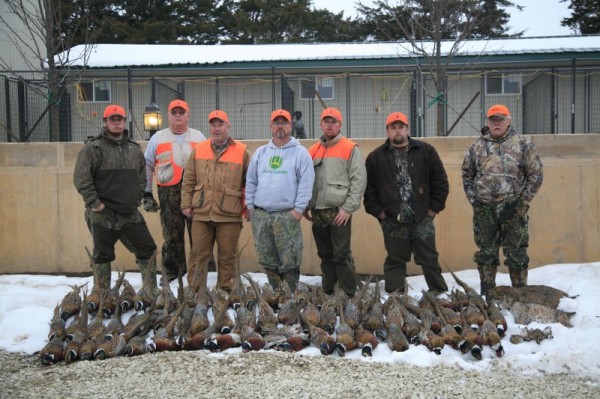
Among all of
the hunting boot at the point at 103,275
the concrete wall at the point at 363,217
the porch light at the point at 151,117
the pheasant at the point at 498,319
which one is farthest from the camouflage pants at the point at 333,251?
the porch light at the point at 151,117

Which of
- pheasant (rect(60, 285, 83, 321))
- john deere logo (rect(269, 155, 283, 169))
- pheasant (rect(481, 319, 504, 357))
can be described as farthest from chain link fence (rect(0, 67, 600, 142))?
pheasant (rect(481, 319, 504, 357))

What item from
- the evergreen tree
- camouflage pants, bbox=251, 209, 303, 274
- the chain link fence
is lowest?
camouflage pants, bbox=251, 209, 303, 274

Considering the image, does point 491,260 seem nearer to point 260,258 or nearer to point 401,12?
point 260,258

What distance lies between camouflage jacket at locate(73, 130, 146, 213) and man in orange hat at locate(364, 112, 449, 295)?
2534 mm

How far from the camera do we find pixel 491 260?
21.5 ft

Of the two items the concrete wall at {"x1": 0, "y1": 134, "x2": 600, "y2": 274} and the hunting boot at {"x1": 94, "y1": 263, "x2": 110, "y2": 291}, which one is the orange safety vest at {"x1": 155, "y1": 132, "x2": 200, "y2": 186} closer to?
the hunting boot at {"x1": 94, "y1": 263, "x2": 110, "y2": 291}

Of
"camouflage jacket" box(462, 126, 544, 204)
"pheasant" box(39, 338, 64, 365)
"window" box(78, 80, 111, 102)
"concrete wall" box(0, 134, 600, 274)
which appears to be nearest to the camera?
"pheasant" box(39, 338, 64, 365)

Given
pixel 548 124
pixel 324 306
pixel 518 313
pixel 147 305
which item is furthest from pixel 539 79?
pixel 147 305

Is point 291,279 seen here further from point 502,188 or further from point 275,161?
point 502,188

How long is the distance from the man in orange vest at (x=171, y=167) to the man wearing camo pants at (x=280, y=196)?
3.53 feet

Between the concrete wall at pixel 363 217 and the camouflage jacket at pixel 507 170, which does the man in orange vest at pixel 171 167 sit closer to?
the concrete wall at pixel 363 217

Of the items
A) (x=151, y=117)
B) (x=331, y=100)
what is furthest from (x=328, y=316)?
(x=331, y=100)

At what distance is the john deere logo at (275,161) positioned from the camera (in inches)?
252

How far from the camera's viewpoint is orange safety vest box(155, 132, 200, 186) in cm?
715
